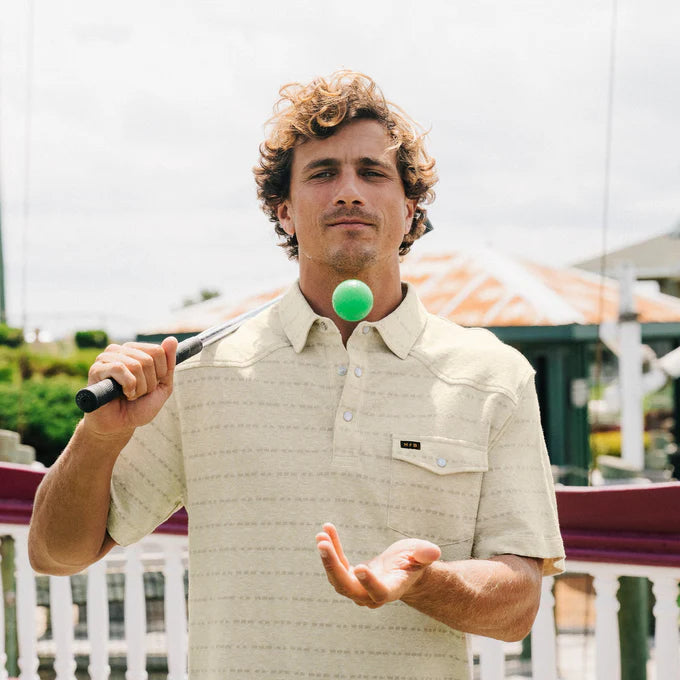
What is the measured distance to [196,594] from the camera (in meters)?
1.87

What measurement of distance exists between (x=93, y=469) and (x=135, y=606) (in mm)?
1269

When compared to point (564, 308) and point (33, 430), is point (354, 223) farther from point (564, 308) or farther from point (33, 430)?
point (33, 430)

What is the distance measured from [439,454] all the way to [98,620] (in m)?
1.60

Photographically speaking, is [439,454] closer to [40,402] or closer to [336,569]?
[336,569]

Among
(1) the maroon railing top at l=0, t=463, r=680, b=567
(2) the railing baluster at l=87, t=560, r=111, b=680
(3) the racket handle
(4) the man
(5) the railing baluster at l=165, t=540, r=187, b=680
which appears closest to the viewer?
(3) the racket handle

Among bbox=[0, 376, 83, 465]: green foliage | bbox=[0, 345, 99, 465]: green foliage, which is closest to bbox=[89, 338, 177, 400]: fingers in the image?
bbox=[0, 345, 99, 465]: green foliage

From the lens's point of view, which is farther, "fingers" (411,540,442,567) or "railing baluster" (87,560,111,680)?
"railing baluster" (87,560,111,680)

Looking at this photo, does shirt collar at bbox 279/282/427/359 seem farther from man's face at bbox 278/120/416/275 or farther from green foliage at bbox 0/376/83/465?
green foliage at bbox 0/376/83/465

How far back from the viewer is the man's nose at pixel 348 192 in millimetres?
1854

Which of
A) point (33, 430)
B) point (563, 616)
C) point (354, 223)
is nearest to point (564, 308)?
point (563, 616)

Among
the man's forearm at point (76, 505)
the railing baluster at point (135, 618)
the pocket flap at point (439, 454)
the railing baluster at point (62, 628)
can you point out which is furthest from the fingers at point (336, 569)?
the railing baluster at point (62, 628)

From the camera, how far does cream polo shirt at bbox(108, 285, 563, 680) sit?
5.78 feet

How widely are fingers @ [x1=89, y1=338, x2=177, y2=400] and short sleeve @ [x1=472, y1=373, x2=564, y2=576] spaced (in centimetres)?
64

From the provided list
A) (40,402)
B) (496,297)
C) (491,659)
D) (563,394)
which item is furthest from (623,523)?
(40,402)
